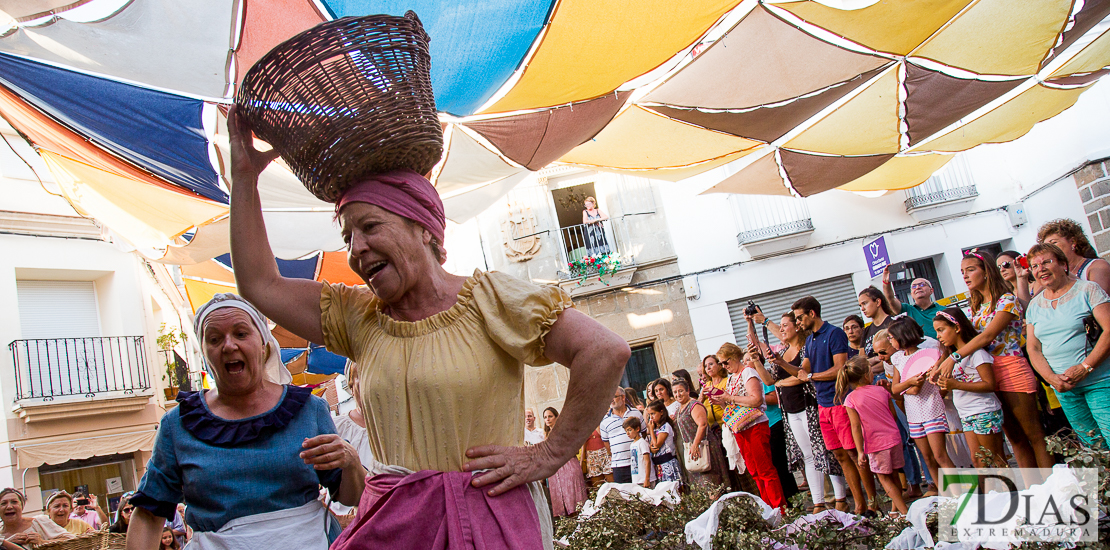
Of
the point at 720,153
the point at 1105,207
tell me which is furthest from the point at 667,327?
the point at 720,153

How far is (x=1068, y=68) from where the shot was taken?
7.25 meters

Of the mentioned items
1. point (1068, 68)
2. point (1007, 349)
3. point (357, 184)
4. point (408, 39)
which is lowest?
point (1007, 349)

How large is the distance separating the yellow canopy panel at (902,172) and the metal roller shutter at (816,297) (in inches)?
184

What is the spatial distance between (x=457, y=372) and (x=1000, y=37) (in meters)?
5.95

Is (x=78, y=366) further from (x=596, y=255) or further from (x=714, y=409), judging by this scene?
(x=714, y=409)

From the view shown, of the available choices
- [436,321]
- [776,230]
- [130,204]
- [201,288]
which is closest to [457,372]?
A: [436,321]

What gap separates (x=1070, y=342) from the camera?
14.5 feet

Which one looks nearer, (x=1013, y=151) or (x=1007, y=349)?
(x=1007, y=349)

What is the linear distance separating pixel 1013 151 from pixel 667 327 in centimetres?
806

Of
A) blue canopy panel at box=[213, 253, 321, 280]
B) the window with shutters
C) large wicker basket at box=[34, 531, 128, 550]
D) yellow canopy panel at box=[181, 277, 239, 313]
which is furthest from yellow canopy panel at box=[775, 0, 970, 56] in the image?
the window with shutters

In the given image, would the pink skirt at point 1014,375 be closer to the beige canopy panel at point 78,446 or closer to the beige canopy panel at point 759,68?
the beige canopy panel at point 759,68

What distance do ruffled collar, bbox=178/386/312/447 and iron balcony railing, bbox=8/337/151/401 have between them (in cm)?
1365

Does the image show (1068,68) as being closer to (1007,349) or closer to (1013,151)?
(1007,349)

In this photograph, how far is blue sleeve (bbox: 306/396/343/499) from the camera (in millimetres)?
2578
